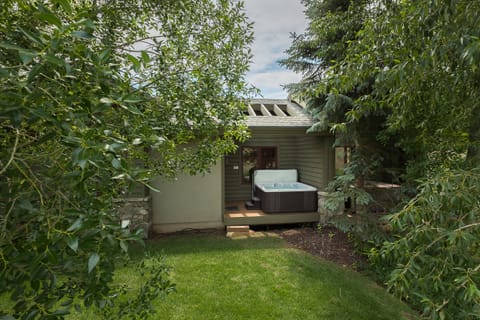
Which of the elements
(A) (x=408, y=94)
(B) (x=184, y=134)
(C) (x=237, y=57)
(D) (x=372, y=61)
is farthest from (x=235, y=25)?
(A) (x=408, y=94)

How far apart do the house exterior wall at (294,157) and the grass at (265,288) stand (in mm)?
2660

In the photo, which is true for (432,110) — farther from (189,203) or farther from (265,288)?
(189,203)

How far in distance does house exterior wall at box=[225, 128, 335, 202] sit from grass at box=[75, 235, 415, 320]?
2660 millimetres

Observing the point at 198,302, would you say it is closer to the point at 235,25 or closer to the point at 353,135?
the point at 235,25

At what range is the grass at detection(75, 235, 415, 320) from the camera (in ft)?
9.71

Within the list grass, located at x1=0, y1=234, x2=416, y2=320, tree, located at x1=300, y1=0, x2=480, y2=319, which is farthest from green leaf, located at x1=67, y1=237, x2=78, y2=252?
grass, located at x1=0, y1=234, x2=416, y2=320

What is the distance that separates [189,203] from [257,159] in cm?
338

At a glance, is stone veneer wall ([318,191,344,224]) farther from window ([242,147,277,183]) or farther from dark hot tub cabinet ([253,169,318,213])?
window ([242,147,277,183])

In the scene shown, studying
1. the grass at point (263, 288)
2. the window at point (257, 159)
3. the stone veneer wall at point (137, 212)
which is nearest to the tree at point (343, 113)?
the grass at point (263, 288)

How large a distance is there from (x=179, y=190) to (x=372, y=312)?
452cm

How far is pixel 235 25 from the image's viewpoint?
3.13m

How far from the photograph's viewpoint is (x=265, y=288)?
3.47 metres

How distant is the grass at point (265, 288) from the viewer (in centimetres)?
296

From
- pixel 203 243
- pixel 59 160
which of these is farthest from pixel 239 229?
pixel 59 160
